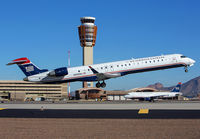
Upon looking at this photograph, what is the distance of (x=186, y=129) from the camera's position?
19594 mm

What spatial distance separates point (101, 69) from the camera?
53.0 meters

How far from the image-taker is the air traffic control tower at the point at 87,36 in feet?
619

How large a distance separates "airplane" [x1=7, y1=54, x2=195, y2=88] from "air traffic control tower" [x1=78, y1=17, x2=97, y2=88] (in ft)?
441

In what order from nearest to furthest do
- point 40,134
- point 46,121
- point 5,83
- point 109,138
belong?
point 109,138 → point 40,134 → point 46,121 → point 5,83

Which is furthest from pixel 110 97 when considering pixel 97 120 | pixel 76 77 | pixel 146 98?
pixel 97 120

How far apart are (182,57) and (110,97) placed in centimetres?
10233

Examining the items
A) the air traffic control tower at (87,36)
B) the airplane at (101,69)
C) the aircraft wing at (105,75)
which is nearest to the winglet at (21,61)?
the airplane at (101,69)

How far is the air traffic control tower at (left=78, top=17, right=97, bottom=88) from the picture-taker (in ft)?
619

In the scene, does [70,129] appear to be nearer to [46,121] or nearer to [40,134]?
[40,134]

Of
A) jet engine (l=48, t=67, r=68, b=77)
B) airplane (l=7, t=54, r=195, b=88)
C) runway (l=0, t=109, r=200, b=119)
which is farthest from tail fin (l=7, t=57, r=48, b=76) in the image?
runway (l=0, t=109, r=200, b=119)

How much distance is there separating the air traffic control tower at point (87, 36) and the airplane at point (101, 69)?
13443cm

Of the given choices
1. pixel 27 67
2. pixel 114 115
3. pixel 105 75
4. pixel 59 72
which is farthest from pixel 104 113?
pixel 27 67

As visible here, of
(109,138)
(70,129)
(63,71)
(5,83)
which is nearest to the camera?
(109,138)

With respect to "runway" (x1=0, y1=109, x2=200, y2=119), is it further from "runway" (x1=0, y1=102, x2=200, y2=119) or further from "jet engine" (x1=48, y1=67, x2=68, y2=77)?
"jet engine" (x1=48, y1=67, x2=68, y2=77)
